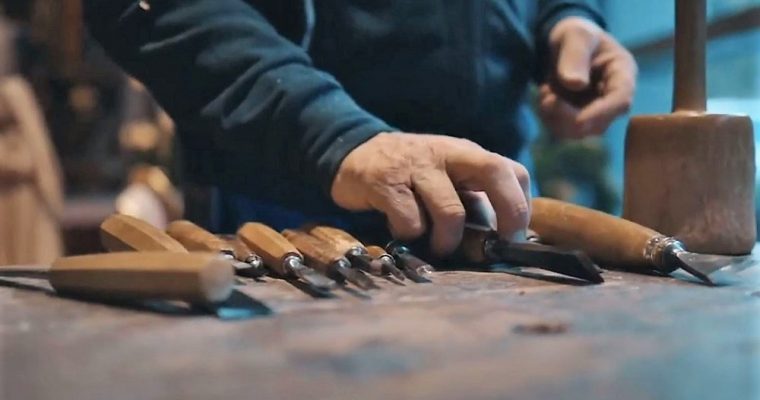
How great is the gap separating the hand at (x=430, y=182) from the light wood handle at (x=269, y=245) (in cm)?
7

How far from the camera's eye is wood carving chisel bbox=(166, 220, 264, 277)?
0.63 metres

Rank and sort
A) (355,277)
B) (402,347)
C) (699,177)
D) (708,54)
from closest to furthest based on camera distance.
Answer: (402,347) → (355,277) → (699,177) → (708,54)

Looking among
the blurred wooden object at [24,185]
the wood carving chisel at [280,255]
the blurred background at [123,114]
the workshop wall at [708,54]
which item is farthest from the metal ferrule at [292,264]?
the blurred wooden object at [24,185]

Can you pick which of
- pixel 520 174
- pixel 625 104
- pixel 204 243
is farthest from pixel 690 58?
pixel 204 243

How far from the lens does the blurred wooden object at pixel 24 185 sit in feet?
5.63

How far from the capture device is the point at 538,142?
2.01m

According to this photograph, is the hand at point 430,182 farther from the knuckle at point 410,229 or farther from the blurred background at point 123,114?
the blurred background at point 123,114

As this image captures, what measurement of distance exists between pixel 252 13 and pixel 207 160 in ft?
0.69

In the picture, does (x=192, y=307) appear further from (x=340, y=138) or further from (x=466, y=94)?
(x=466, y=94)

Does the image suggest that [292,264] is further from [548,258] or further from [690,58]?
[690,58]

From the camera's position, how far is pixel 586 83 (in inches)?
33.7

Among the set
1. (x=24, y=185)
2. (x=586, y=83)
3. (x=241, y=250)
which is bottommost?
(x=24, y=185)

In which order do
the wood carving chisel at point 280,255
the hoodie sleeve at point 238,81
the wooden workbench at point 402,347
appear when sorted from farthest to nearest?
the hoodie sleeve at point 238,81
the wood carving chisel at point 280,255
the wooden workbench at point 402,347

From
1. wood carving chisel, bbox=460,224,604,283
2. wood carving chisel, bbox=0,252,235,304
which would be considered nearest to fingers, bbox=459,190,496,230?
wood carving chisel, bbox=460,224,604,283
